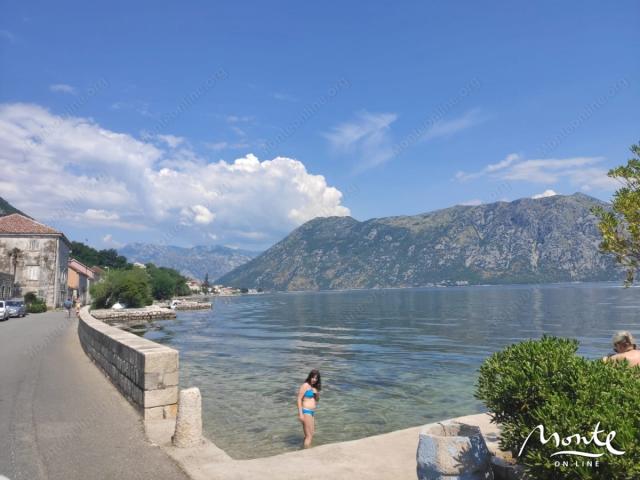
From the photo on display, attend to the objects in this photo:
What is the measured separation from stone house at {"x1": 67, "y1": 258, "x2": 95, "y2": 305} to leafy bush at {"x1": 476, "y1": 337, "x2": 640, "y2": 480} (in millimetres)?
96588

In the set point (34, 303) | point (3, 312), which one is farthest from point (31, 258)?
point (3, 312)

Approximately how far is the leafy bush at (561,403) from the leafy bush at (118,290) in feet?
231

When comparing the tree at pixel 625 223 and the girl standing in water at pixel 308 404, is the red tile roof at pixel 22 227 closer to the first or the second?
the girl standing in water at pixel 308 404

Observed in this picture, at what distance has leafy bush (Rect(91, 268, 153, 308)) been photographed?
68312 millimetres

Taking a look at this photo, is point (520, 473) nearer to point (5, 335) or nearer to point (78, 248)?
point (5, 335)

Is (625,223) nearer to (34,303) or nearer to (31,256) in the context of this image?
(34,303)

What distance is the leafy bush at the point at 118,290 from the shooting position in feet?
224

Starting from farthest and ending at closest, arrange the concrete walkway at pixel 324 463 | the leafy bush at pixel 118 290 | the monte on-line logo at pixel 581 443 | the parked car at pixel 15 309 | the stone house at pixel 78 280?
the stone house at pixel 78 280 → the leafy bush at pixel 118 290 → the parked car at pixel 15 309 → the concrete walkway at pixel 324 463 → the monte on-line logo at pixel 581 443

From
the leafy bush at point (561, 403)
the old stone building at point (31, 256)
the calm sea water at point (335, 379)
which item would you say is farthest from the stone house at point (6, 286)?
the leafy bush at point (561, 403)

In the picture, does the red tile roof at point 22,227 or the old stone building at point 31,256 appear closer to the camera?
the old stone building at point 31,256

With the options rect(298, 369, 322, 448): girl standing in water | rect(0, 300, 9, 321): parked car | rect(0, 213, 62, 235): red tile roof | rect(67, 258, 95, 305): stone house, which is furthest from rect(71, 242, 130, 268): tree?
rect(298, 369, 322, 448): girl standing in water

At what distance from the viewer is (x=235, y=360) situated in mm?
24781

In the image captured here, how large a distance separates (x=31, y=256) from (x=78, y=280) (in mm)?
33834

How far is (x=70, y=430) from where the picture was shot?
8.42 m
